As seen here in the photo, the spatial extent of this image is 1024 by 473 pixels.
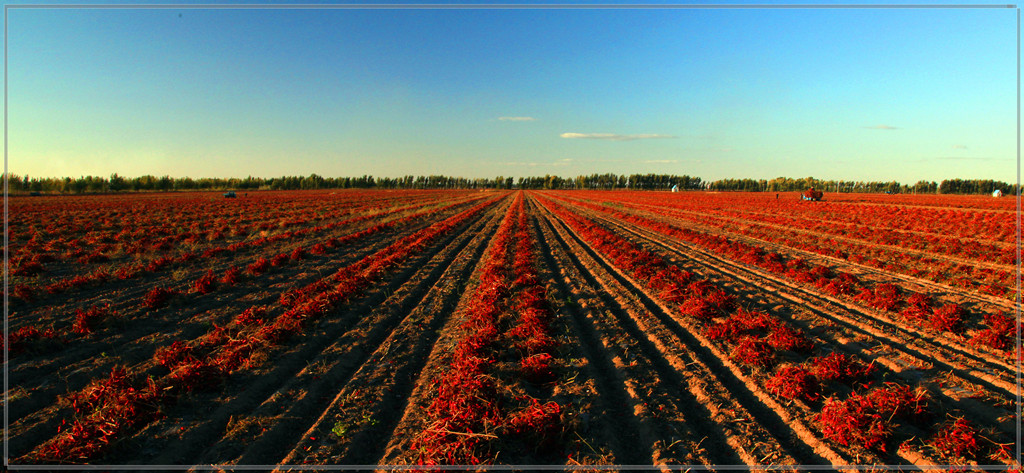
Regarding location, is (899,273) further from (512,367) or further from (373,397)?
(373,397)

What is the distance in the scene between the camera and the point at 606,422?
5406 mm

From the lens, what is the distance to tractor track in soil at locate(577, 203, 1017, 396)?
6.79m

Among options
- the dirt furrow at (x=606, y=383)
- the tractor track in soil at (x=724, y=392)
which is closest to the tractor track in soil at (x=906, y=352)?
the tractor track in soil at (x=724, y=392)

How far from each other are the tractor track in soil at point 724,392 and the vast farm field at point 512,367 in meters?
0.04

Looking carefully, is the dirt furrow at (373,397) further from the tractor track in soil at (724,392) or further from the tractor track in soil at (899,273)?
the tractor track in soil at (899,273)

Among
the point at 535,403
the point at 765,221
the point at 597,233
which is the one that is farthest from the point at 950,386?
the point at 765,221

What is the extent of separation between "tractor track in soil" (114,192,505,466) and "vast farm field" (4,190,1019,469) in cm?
4

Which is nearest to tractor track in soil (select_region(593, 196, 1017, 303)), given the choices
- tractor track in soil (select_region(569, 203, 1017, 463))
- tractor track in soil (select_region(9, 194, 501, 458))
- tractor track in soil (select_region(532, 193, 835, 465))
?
tractor track in soil (select_region(569, 203, 1017, 463))

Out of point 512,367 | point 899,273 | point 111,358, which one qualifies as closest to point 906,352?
point 512,367

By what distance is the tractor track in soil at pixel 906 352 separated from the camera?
19.3 feet

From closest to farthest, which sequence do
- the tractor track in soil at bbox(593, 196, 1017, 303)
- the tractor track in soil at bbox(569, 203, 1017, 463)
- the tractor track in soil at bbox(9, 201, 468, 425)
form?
the tractor track in soil at bbox(569, 203, 1017, 463), the tractor track in soil at bbox(9, 201, 468, 425), the tractor track in soil at bbox(593, 196, 1017, 303)

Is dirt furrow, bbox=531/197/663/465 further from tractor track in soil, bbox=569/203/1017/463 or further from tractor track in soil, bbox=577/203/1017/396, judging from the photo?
tractor track in soil, bbox=577/203/1017/396

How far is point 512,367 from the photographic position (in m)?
6.99

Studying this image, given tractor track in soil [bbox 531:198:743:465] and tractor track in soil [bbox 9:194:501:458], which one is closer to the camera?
tractor track in soil [bbox 531:198:743:465]
